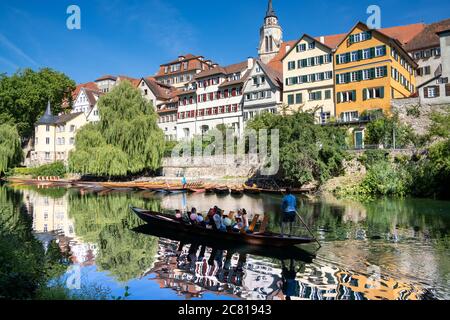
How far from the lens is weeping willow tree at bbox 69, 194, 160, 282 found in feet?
39.7

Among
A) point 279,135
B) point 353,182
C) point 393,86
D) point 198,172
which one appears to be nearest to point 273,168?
point 279,135

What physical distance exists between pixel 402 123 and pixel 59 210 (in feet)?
107

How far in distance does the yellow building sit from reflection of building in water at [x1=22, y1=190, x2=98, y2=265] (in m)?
30.4

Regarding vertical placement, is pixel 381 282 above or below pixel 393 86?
below

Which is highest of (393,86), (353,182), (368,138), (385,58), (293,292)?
(385,58)

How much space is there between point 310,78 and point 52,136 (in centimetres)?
4658

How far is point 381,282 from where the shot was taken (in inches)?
388

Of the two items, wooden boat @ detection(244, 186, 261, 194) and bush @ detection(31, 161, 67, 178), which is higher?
bush @ detection(31, 161, 67, 178)

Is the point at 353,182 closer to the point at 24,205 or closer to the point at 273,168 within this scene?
the point at 273,168

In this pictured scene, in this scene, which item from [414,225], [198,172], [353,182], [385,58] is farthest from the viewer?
[198,172]

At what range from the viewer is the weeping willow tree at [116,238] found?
12.1 meters

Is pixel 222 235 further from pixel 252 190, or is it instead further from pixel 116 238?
pixel 252 190

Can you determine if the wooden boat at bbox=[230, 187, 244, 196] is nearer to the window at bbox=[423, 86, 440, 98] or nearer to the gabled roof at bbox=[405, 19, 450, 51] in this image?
the window at bbox=[423, 86, 440, 98]

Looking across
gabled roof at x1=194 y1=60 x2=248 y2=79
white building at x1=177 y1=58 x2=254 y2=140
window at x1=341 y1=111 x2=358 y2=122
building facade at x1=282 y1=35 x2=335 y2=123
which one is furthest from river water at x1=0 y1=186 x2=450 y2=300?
gabled roof at x1=194 y1=60 x2=248 y2=79
